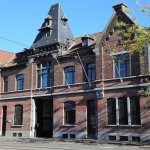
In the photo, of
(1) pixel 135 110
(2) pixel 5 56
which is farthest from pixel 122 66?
(2) pixel 5 56

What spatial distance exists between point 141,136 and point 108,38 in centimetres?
976

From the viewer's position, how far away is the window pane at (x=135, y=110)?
2712 centimetres

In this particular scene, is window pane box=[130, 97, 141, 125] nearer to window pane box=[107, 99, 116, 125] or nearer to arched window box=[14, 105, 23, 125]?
window pane box=[107, 99, 116, 125]

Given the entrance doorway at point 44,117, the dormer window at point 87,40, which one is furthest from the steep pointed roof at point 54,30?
the entrance doorway at point 44,117

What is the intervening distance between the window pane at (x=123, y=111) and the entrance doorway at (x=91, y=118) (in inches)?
124

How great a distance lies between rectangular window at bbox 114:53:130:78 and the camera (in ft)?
93.4

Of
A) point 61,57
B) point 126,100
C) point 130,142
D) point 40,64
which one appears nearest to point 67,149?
point 130,142

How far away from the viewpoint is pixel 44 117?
3656 centimetres

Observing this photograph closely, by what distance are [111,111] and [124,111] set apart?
1.35 m

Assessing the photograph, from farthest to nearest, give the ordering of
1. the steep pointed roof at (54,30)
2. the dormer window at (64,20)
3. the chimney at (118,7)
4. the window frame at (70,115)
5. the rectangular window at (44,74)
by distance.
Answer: the dormer window at (64,20) < the steep pointed roof at (54,30) < the rectangular window at (44,74) < the window frame at (70,115) < the chimney at (118,7)

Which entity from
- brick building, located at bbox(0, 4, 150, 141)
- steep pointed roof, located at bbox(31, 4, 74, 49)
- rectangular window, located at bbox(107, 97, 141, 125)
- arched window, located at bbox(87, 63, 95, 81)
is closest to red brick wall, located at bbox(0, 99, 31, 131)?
brick building, located at bbox(0, 4, 150, 141)

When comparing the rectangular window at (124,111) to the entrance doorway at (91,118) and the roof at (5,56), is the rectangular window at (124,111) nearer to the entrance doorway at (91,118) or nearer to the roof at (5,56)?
the entrance doorway at (91,118)

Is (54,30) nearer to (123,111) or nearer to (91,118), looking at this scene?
(91,118)

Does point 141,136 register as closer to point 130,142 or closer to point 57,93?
point 130,142
